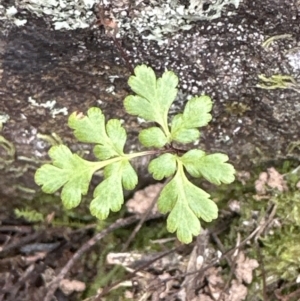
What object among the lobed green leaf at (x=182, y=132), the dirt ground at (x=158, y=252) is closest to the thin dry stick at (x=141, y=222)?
the dirt ground at (x=158, y=252)

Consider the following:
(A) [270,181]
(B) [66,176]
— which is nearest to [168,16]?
(B) [66,176]

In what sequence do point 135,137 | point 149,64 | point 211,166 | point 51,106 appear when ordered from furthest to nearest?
point 135,137, point 51,106, point 149,64, point 211,166

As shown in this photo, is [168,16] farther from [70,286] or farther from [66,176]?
[70,286]

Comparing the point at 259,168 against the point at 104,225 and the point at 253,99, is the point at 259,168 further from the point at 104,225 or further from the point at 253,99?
the point at 104,225

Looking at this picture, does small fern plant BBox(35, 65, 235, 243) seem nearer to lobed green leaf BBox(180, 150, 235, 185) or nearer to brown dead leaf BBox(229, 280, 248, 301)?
lobed green leaf BBox(180, 150, 235, 185)

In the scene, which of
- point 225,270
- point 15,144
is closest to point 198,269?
point 225,270

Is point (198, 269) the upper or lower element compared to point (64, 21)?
lower

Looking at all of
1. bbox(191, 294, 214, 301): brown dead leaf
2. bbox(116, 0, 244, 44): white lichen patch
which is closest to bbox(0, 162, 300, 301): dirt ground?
bbox(191, 294, 214, 301): brown dead leaf
